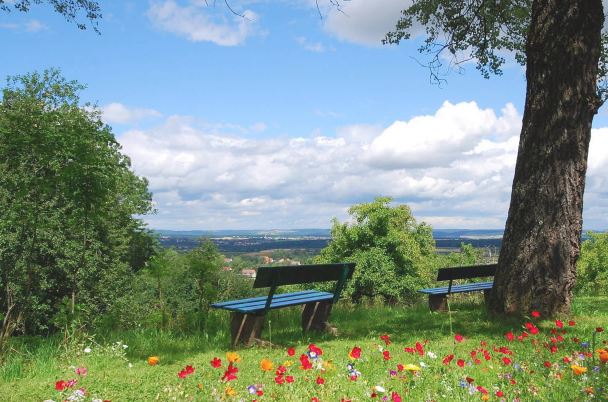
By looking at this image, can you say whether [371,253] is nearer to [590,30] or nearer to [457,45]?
[457,45]

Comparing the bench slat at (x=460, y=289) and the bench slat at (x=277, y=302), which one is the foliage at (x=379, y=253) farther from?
the bench slat at (x=277, y=302)

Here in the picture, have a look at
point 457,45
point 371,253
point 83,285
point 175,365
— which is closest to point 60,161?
point 175,365

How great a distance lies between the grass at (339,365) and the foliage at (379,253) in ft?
68.1

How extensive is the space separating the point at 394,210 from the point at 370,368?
26050 mm

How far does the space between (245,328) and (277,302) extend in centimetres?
62

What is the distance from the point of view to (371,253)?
29516 millimetres

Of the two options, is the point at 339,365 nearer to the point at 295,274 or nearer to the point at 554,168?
the point at 295,274

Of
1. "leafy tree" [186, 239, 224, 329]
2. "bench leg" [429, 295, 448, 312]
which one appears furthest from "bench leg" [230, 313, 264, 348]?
"bench leg" [429, 295, 448, 312]

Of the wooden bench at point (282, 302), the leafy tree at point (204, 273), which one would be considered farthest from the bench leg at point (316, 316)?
the leafy tree at point (204, 273)

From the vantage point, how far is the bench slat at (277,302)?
640cm

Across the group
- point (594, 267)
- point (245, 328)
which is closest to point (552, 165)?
point (245, 328)

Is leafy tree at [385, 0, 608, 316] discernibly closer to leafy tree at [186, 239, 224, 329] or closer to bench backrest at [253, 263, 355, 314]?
bench backrest at [253, 263, 355, 314]

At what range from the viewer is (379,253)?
2936 centimetres

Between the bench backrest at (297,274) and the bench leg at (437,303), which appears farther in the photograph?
the bench leg at (437,303)
